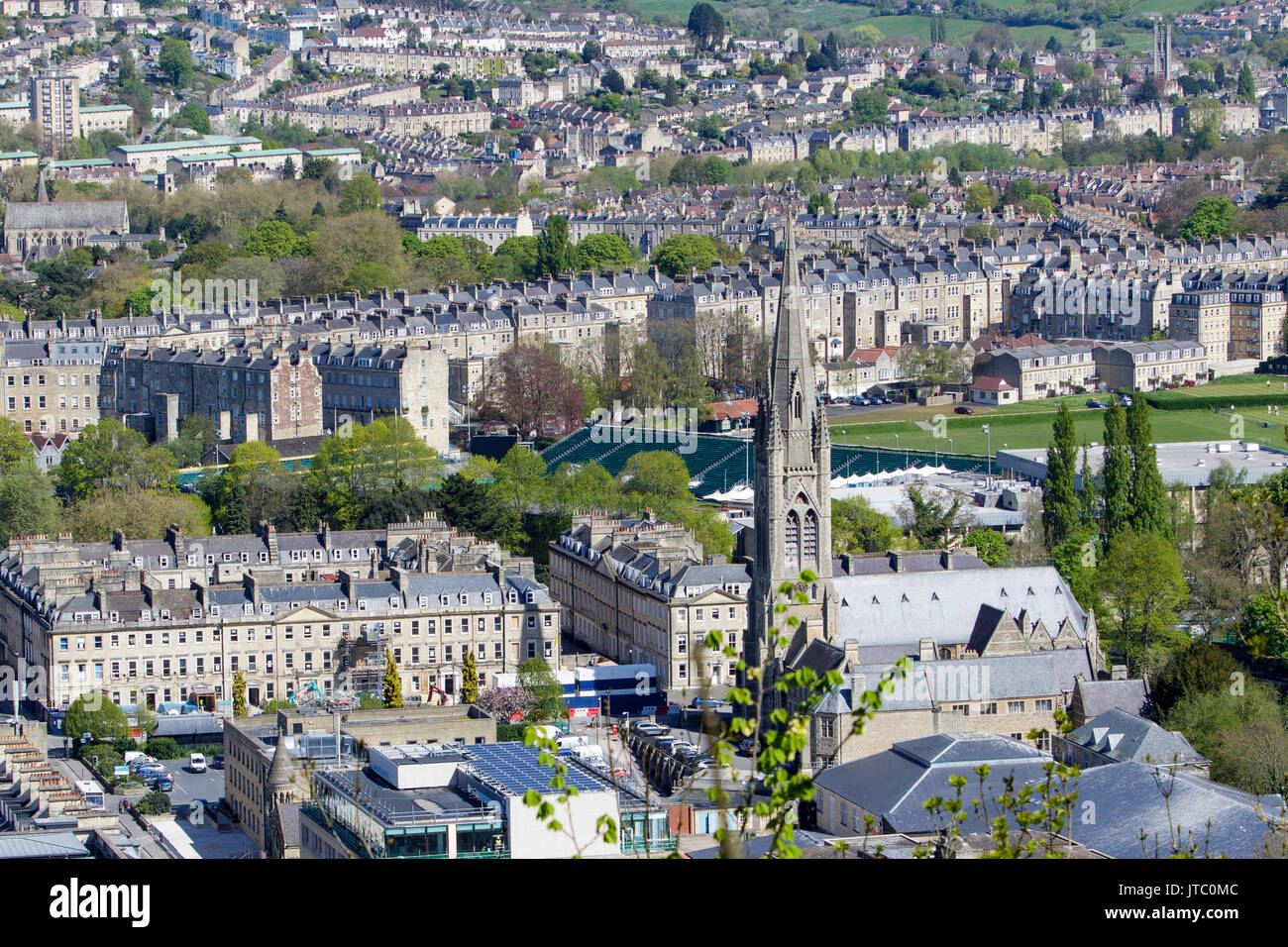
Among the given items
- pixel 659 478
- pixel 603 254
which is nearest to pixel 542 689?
→ pixel 659 478

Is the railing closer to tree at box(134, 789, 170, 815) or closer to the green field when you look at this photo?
tree at box(134, 789, 170, 815)

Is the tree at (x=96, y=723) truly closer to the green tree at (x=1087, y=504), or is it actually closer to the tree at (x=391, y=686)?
the tree at (x=391, y=686)

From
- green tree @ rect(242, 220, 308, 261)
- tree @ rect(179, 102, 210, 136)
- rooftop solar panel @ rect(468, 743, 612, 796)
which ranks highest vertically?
tree @ rect(179, 102, 210, 136)

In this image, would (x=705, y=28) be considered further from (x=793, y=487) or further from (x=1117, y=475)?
(x=793, y=487)

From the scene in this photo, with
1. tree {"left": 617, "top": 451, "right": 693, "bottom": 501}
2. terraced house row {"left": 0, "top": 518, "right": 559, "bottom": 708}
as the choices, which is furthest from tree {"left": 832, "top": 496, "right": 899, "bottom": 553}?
tree {"left": 617, "top": 451, "right": 693, "bottom": 501}

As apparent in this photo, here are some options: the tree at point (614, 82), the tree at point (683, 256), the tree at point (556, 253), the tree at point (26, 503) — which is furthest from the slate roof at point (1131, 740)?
the tree at point (614, 82)

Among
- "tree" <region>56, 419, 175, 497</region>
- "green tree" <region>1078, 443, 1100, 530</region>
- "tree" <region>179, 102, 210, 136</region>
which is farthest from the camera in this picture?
"tree" <region>179, 102, 210, 136</region>
